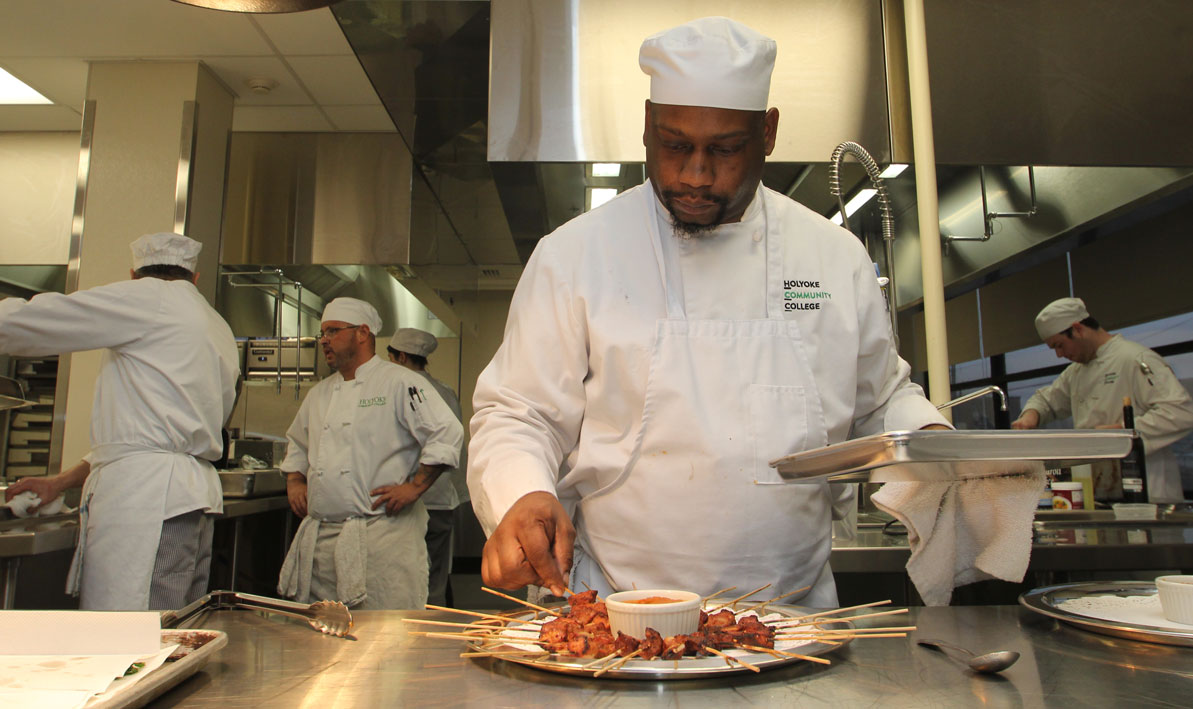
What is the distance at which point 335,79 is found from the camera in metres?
4.24

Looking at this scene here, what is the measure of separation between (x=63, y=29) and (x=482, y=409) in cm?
357

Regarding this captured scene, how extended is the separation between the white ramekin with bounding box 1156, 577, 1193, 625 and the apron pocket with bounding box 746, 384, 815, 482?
1.63ft

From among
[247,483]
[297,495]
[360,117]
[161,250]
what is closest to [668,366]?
[161,250]

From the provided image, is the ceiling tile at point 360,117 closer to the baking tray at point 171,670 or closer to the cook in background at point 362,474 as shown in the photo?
the cook in background at point 362,474

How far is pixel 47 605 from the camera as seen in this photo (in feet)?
9.07

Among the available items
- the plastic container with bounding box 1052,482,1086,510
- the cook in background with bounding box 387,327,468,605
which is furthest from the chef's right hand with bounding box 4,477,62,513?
the plastic container with bounding box 1052,482,1086,510

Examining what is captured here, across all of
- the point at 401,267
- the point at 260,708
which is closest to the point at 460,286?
the point at 401,267

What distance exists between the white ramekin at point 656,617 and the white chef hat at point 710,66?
2.67 ft

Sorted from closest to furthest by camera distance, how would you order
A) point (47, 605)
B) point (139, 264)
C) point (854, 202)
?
point (47, 605) → point (139, 264) → point (854, 202)

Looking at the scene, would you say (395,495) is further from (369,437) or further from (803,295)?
(803,295)

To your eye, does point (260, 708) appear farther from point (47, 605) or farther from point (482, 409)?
point (47, 605)

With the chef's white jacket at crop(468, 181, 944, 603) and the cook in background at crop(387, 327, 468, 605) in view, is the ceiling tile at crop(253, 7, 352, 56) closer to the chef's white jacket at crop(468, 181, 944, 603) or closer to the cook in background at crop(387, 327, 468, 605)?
the cook in background at crop(387, 327, 468, 605)

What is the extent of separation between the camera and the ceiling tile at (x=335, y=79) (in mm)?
4035

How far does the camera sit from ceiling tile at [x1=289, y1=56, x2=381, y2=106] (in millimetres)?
4035
